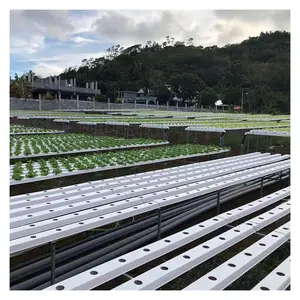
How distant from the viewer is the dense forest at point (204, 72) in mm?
43688

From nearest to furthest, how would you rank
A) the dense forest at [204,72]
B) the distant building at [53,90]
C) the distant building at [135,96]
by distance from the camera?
the distant building at [53,90], the dense forest at [204,72], the distant building at [135,96]

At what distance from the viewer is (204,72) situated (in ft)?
216

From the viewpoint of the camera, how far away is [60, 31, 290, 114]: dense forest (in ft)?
143

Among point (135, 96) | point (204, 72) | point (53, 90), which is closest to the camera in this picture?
point (53, 90)

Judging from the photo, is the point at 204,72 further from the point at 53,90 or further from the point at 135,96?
the point at 53,90

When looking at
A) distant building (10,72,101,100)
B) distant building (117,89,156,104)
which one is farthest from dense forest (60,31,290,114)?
distant building (10,72,101,100)

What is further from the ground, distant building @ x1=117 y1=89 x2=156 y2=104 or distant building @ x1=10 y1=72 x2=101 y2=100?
distant building @ x1=117 y1=89 x2=156 y2=104

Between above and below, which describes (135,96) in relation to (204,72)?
below

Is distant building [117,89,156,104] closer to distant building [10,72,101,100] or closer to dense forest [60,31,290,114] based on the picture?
dense forest [60,31,290,114]

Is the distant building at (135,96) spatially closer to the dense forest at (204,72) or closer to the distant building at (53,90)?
the dense forest at (204,72)

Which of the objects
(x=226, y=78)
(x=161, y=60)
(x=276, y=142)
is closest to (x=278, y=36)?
(x=226, y=78)

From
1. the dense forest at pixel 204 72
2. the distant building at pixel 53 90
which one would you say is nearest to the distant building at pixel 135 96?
the dense forest at pixel 204 72

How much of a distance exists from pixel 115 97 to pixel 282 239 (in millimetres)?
47748

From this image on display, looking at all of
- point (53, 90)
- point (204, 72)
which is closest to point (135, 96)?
point (204, 72)
